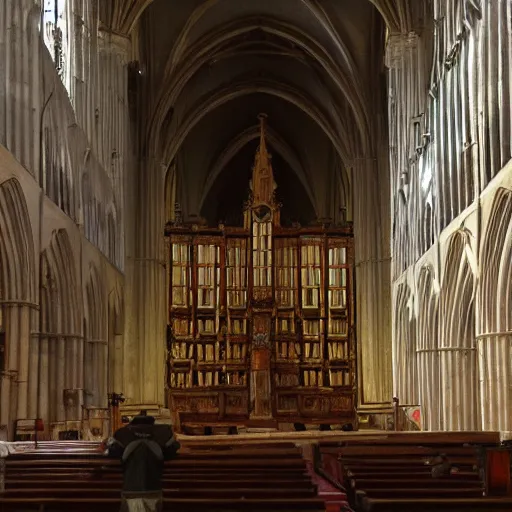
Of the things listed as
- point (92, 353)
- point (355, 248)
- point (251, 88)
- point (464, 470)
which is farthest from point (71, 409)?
point (251, 88)

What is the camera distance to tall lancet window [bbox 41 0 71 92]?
83.1ft

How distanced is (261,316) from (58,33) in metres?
17.5

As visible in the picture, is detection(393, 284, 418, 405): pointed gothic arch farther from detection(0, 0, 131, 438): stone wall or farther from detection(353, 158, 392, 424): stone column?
detection(0, 0, 131, 438): stone wall

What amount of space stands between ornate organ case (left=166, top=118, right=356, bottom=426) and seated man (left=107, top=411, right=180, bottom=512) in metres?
29.9

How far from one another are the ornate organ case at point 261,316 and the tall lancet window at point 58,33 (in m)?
15.0

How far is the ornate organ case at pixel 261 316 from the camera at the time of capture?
40.0m

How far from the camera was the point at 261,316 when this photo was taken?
40.3 metres

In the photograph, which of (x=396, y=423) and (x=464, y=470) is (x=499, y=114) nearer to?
(x=464, y=470)

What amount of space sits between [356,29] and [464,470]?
29347 mm

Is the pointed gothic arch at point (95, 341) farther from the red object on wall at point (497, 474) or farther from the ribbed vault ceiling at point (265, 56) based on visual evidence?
the red object on wall at point (497, 474)

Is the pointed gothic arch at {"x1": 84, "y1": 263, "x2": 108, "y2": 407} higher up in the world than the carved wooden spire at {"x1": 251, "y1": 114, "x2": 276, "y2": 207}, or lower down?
lower down

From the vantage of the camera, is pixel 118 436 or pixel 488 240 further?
pixel 488 240

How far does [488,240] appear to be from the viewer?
21.3m

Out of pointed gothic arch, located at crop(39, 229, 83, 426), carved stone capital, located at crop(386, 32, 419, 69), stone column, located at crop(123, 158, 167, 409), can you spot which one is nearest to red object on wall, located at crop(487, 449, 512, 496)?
pointed gothic arch, located at crop(39, 229, 83, 426)
